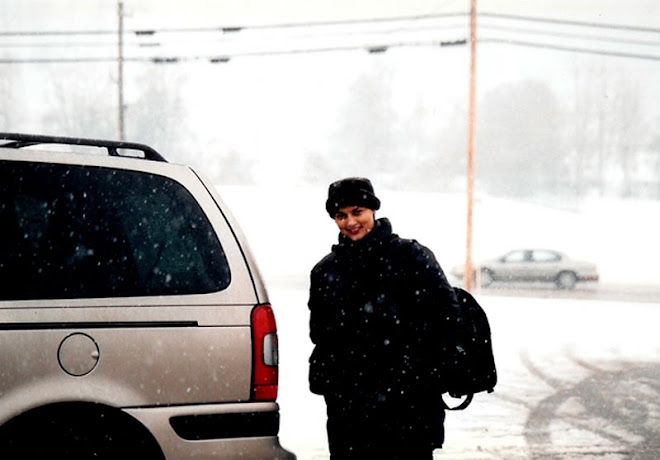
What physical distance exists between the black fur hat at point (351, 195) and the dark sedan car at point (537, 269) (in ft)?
84.6

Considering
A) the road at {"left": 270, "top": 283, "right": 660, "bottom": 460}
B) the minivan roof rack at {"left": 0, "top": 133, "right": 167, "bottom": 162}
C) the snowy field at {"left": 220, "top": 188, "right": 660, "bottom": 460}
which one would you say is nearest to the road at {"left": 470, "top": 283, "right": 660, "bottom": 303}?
the snowy field at {"left": 220, "top": 188, "right": 660, "bottom": 460}

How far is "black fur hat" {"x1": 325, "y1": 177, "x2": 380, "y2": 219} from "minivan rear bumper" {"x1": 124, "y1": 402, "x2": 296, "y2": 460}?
0.91m

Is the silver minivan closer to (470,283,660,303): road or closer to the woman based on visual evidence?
the woman

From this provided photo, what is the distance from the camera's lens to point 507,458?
6137 mm

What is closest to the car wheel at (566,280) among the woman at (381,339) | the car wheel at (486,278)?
the car wheel at (486,278)

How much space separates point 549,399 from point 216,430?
19.6 ft

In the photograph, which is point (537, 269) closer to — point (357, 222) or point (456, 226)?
point (357, 222)

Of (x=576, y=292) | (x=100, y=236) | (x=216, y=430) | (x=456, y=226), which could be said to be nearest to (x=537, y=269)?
(x=576, y=292)

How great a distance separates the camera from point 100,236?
336 cm

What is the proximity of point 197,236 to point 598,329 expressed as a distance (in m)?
14.0

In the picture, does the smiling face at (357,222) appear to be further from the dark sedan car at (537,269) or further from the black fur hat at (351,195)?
the dark sedan car at (537,269)

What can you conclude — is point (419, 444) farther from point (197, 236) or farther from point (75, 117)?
point (75, 117)

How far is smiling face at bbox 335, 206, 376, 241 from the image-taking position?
3760 millimetres

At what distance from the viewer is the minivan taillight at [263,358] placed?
3428 millimetres
